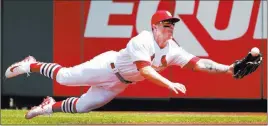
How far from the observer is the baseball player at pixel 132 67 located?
616cm

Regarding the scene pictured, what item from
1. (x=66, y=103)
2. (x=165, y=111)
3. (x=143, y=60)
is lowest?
(x=165, y=111)

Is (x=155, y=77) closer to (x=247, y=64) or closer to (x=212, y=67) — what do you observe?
(x=212, y=67)

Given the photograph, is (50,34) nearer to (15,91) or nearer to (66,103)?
(15,91)

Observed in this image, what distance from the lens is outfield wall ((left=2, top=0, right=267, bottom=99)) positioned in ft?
40.1

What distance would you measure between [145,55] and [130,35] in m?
6.16

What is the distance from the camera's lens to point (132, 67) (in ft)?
21.5

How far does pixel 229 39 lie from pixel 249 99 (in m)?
1.25

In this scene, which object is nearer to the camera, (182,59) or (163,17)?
(163,17)

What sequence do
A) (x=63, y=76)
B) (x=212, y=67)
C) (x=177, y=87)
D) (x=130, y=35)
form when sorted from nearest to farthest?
(x=177, y=87)
(x=212, y=67)
(x=63, y=76)
(x=130, y=35)

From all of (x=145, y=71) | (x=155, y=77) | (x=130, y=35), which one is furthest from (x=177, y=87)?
(x=130, y=35)

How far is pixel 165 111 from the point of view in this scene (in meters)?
12.4

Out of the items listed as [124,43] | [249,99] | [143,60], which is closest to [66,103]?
[143,60]

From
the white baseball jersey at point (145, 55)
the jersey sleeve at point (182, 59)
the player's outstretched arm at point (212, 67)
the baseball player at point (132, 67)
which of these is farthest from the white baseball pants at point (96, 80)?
the player's outstretched arm at point (212, 67)

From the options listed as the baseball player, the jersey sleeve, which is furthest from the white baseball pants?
the jersey sleeve
